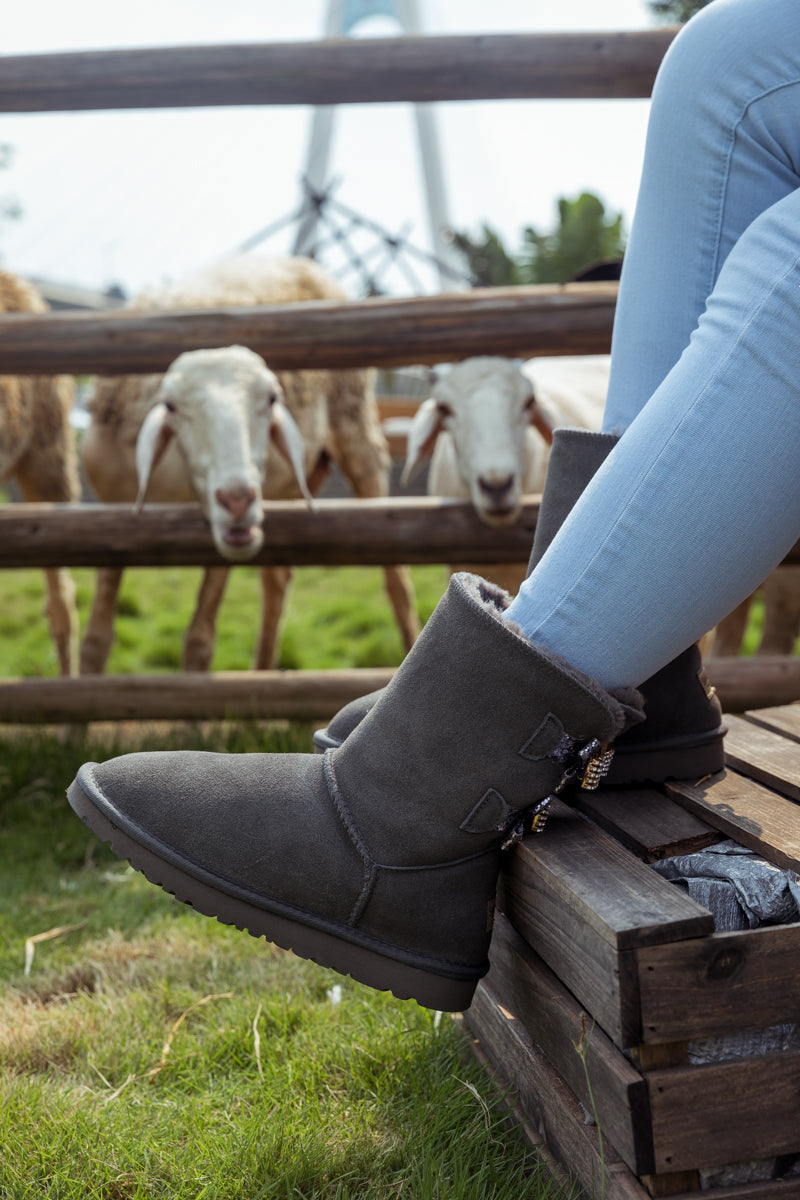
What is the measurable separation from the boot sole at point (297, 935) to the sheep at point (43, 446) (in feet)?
10.9

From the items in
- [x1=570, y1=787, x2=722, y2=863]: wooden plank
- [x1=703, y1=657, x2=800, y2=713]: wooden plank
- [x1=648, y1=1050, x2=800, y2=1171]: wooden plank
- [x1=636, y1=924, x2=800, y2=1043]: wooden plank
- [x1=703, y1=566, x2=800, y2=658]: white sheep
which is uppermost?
[x1=636, y1=924, x2=800, y2=1043]: wooden plank

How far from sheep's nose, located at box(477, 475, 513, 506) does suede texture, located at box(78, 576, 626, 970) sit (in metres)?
1.72

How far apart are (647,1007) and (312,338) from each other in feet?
8.22

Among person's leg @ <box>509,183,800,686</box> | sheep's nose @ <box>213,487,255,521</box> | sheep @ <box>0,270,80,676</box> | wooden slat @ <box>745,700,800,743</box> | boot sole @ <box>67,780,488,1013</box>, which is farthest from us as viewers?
sheep @ <box>0,270,80,676</box>

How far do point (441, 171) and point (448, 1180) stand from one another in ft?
78.0

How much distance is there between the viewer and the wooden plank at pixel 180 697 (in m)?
2.96

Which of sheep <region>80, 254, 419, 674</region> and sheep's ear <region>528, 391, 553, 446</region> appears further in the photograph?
sheep's ear <region>528, 391, 553, 446</region>

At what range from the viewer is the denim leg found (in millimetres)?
1064

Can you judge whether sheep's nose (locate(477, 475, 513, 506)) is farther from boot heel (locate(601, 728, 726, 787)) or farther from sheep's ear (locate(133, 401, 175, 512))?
boot heel (locate(601, 728, 726, 787))

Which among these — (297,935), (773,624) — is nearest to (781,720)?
(297,935)

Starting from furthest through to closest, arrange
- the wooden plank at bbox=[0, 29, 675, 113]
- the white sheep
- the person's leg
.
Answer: the white sheep
the wooden plank at bbox=[0, 29, 675, 113]
the person's leg

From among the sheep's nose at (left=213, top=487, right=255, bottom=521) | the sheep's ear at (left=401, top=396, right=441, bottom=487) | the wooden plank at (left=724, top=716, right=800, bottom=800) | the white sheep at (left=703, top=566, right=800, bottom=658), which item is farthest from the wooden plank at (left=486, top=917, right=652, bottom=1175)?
the white sheep at (left=703, top=566, right=800, bottom=658)

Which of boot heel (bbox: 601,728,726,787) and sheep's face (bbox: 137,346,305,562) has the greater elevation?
boot heel (bbox: 601,728,726,787)

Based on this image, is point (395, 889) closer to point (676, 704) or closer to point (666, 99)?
point (676, 704)
